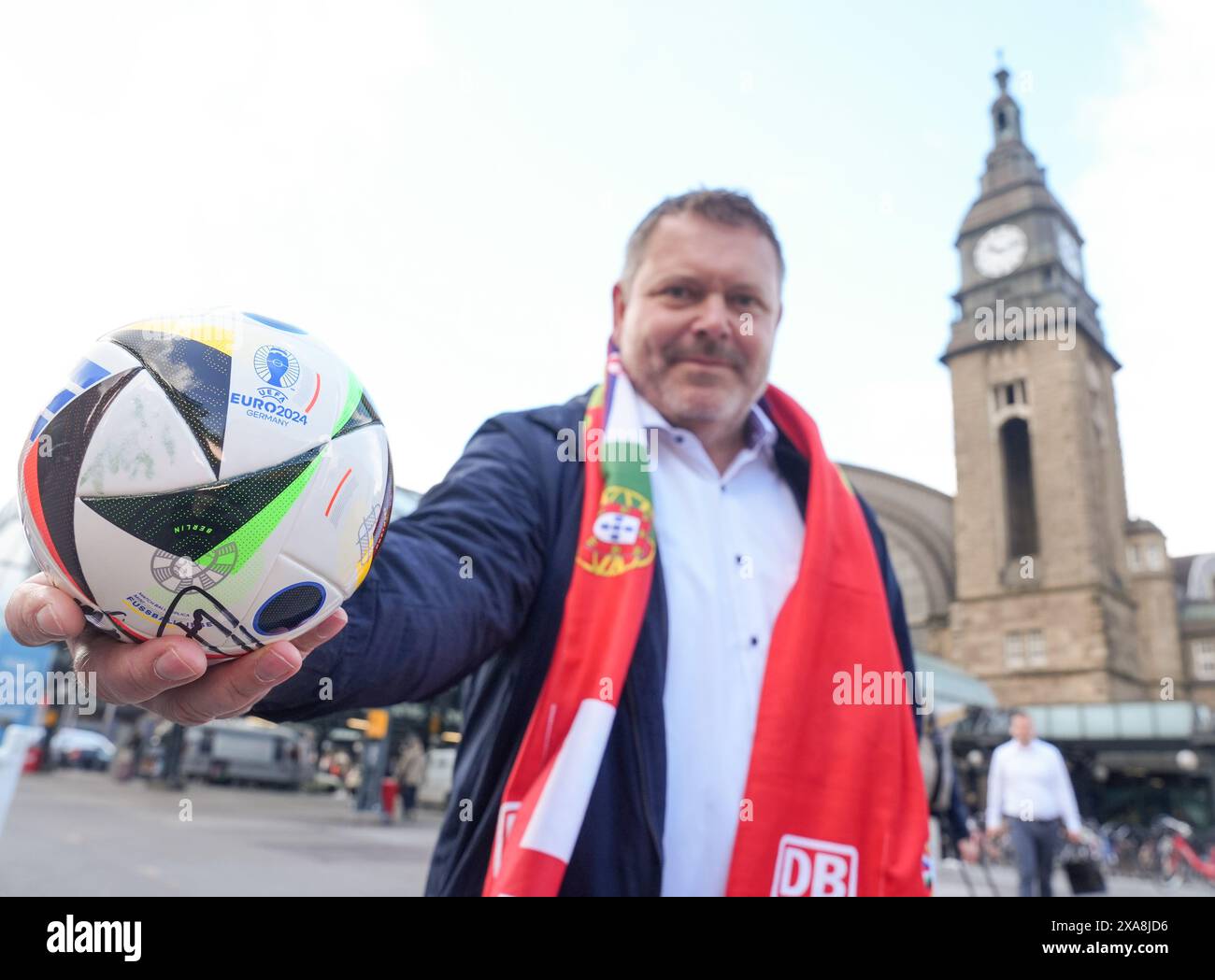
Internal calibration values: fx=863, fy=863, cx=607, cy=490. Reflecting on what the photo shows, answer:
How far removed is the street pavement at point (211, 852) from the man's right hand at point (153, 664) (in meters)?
6.11

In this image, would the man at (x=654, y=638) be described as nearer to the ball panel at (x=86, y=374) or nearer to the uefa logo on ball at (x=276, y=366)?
the ball panel at (x=86, y=374)

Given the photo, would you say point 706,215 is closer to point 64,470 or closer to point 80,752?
point 64,470

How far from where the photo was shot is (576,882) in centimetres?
195

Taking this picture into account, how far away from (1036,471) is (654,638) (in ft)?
139

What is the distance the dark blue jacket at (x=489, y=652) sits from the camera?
1.72 m

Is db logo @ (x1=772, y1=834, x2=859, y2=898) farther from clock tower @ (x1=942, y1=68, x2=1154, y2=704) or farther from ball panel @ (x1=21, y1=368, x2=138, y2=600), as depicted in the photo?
clock tower @ (x1=942, y1=68, x2=1154, y2=704)

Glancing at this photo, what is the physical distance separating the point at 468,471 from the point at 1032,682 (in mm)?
41205

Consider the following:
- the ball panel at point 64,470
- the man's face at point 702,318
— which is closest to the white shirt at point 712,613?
the man's face at point 702,318

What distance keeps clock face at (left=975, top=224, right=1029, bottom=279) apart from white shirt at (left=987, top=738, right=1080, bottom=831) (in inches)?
1583

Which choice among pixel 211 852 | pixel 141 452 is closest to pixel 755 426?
pixel 141 452

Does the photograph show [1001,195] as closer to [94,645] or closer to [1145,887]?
[1145,887]

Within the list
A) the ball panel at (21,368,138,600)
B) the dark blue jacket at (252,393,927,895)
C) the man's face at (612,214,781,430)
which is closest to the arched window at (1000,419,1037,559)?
the man's face at (612,214,781,430)

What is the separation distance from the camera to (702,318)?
8.43 ft

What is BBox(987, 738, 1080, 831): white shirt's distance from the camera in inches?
331
